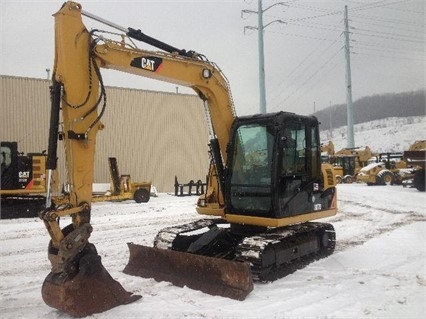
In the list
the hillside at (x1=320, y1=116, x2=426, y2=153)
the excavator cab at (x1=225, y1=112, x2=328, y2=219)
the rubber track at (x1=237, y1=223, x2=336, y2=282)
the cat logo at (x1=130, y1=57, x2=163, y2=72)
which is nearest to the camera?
the rubber track at (x1=237, y1=223, x2=336, y2=282)

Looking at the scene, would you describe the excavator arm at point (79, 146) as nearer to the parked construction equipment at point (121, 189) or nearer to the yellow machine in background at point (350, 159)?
the parked construction equipment at point (121, 189)

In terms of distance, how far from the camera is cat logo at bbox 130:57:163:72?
6.14 m

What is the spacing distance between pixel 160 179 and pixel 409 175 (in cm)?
1451

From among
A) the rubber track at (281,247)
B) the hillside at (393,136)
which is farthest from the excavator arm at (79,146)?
the hillside at (393,136)

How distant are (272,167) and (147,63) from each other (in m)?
2.41

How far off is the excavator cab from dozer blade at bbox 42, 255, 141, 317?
2.49 meters

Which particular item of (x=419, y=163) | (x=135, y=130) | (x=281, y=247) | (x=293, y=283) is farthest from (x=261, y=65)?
(x=293, y=283)

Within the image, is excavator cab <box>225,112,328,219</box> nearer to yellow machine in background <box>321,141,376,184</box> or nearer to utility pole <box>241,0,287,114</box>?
utility pole <box>241,0,287,114</box>

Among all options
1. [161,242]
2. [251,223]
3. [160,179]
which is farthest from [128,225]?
[160,179]

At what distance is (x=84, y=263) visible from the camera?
498cm

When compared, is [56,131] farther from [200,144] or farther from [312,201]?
[200,144]

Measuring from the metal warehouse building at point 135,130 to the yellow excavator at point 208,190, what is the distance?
15014 millimetres

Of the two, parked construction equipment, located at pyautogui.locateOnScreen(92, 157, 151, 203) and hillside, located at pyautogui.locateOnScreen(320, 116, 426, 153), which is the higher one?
hillside, located at pyautogui.locateOnScreen(320, 116, 426, 153)

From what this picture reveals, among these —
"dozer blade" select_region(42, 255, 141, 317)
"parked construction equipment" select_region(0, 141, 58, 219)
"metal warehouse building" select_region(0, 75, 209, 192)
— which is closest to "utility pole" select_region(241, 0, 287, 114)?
"metal warehouse building" select_region(0, 75, 209, 192)
